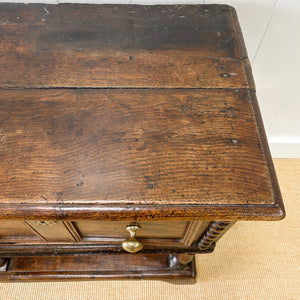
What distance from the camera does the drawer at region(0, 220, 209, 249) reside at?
0.60 meters

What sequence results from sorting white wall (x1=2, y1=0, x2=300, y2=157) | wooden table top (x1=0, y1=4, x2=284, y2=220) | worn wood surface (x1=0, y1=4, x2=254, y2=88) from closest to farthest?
wooden table top (x1=0, y1=4, x2=284, y2=220) → worn wood surface (x1=0, y1=4, x2=254, y2=88) → white wall (x1=2, y1=0, x2=300, y2=157)

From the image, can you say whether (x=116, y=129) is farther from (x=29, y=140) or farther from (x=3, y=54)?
(x=3, y=54)

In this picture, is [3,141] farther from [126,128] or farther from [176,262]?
[176,262]

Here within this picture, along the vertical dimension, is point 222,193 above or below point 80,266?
above

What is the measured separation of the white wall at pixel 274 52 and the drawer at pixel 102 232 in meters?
0.53

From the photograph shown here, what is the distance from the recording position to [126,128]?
0.50 meters

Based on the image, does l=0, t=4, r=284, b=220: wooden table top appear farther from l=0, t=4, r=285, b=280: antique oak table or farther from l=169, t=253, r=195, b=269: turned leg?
l=169, t=253, r=195, b=269: turned leg

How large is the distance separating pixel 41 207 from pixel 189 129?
282mm

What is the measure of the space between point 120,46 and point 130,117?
0.61ft

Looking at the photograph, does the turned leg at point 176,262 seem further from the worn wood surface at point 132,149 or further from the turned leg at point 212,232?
the worn wood surface at point 132,149

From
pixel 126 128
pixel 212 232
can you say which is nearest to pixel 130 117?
pixel 126 128

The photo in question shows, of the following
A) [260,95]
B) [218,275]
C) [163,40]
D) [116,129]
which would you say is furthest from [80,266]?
[260,95]

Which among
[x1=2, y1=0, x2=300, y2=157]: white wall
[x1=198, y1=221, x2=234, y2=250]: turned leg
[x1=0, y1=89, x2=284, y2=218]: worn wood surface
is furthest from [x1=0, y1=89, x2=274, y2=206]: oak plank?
[x1=2, y1=0, x2=300, y2=157]: white wall

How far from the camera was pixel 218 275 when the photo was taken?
0.99 metres
